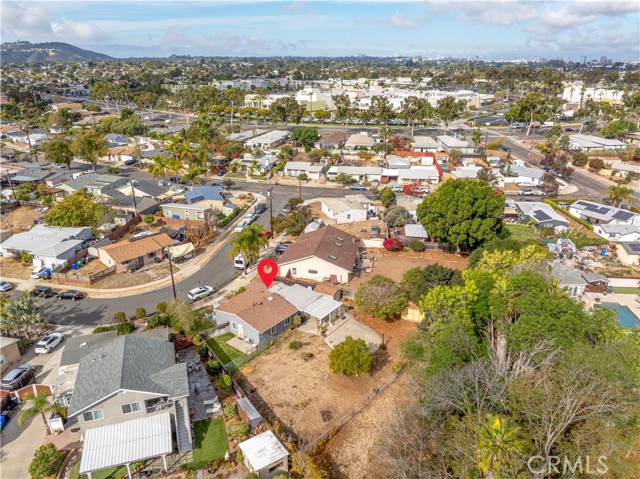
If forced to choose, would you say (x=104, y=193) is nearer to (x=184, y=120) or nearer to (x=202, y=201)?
(x=202, y=201)

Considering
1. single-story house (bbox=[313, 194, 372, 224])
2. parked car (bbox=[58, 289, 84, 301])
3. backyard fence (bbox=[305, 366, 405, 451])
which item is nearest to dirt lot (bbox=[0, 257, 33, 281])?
parked car (bbox=[58, 289, 84, 301])

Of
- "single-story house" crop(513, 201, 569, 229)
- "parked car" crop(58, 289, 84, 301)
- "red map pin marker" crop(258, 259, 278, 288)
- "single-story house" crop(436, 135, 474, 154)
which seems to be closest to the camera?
"parked car" crop(58, 289, 84, 301)

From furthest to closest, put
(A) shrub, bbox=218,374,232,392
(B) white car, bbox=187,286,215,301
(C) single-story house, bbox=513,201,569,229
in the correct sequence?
(C) single-story house, bbox=513,201,569,229
(B) white car, bbox=187,286,215,301
(A) shrub, bbox=218,374,232,392

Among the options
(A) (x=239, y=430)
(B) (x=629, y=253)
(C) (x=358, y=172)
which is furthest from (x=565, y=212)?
(A) (x=239, y=430)

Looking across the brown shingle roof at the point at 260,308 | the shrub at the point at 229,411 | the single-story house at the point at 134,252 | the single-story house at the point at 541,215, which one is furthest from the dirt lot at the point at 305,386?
the single-story house at the point at 541,215

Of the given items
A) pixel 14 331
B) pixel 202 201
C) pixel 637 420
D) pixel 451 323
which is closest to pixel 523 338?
pixel 451 323

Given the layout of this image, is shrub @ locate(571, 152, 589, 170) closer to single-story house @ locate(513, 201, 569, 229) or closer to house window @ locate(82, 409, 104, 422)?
single-story house @ locate(513, 201, 569, 229)

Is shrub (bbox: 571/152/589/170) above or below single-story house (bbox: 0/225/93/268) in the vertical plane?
above
